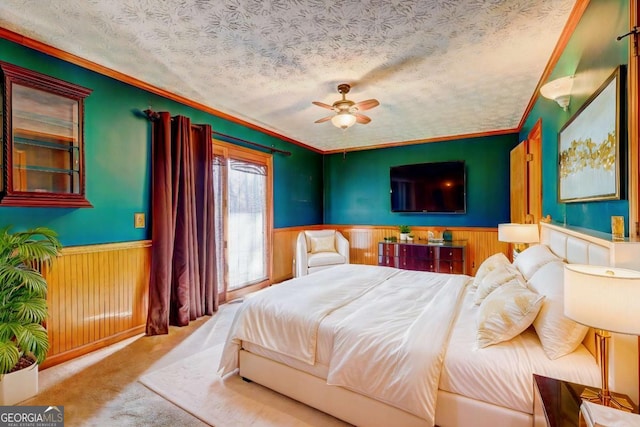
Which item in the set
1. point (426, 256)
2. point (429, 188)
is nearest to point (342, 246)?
point (426, 256)

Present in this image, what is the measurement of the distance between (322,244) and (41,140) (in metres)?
3.92

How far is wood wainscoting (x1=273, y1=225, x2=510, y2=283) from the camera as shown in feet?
16.4

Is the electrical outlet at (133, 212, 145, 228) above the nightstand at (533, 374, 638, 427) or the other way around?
above

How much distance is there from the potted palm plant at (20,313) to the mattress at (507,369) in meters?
2.51

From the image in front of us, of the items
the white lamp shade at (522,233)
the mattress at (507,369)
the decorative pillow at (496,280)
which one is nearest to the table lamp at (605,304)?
the mattress at (507,369)

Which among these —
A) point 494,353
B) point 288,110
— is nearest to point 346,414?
point 494,353

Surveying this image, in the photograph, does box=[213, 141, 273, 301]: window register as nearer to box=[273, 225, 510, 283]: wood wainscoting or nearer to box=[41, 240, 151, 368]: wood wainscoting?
box=[273, 225, 510, 283]: wood wainscoting

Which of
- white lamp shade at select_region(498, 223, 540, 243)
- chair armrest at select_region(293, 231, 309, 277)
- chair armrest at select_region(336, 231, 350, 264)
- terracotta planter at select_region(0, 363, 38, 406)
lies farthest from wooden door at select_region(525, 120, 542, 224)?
terracotta planter at select_region(0, 363, 38, 406)

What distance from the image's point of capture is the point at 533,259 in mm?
2324

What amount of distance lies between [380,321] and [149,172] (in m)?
2.86

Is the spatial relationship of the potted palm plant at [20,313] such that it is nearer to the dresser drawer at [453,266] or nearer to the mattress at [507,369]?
the mattress at [507,369]

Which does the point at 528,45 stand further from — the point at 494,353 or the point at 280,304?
the point at 280,304

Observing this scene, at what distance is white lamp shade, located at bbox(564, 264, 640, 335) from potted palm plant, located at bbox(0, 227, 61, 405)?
9.47 ft

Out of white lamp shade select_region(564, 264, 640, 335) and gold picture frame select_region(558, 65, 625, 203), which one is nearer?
white lamp shade select_region(564, 264, 640, 335)
